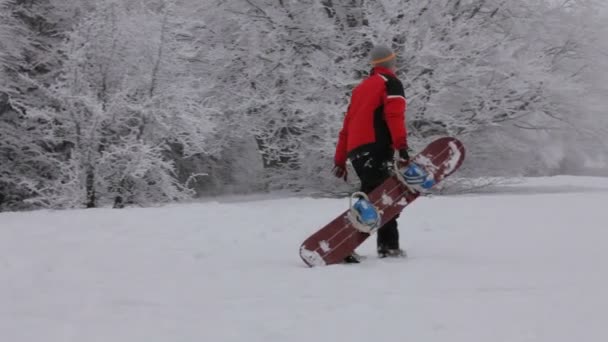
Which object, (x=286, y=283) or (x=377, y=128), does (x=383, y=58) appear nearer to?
(x=377, y=128)

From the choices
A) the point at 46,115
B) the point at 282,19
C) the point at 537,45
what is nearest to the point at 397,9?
the point at 282,19

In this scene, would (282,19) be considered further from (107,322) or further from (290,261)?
(107,322)

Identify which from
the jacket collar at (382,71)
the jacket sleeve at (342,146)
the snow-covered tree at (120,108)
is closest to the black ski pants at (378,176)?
the jacket sleeve at (342,146)

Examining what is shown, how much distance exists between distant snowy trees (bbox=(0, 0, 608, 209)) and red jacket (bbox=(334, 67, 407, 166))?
23.6 feet

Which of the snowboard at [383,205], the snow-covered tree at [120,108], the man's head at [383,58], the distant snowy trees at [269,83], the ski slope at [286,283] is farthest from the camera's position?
the distant snowy trees at [269,83]

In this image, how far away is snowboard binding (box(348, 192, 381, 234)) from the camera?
191 inches

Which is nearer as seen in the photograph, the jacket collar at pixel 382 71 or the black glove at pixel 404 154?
the black glove at pixel 404 154

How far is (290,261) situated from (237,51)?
10380 millimetres

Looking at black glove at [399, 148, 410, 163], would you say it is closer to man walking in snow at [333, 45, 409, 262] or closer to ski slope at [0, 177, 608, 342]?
man walking in snow at [333, 45, 409, 262]

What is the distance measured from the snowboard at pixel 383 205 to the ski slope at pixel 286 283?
A: 0.16 meters

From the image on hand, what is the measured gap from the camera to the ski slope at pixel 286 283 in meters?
3.04

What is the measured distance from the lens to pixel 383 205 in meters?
4.98

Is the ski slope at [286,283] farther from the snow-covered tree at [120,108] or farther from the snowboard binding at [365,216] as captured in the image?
the snow-covered tree at [120,108]

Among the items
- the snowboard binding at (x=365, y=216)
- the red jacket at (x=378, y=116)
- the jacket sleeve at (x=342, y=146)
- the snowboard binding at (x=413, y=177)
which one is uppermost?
the red jacket at (x=378, y=116)
